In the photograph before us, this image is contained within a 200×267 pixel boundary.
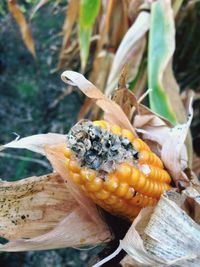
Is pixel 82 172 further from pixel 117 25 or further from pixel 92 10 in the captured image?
pixel 117 25

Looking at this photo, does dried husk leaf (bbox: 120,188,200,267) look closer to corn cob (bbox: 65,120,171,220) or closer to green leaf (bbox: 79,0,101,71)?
corn cob (bbox: 65,120,171,220)

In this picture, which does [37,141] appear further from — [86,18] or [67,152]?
[86,18]

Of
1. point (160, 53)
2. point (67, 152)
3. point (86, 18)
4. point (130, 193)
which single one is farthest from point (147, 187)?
point (86, 18)

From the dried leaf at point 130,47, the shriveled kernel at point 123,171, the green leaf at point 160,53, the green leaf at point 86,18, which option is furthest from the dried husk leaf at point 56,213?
the green leaf at point 86,18

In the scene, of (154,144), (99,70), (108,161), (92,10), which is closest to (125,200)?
(108,161)

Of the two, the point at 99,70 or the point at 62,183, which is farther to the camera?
the point at 99,70

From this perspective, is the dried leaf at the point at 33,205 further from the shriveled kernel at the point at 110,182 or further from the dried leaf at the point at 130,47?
the dried leaf at the point at 130,47

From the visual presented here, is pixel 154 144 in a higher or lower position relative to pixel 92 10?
lower
